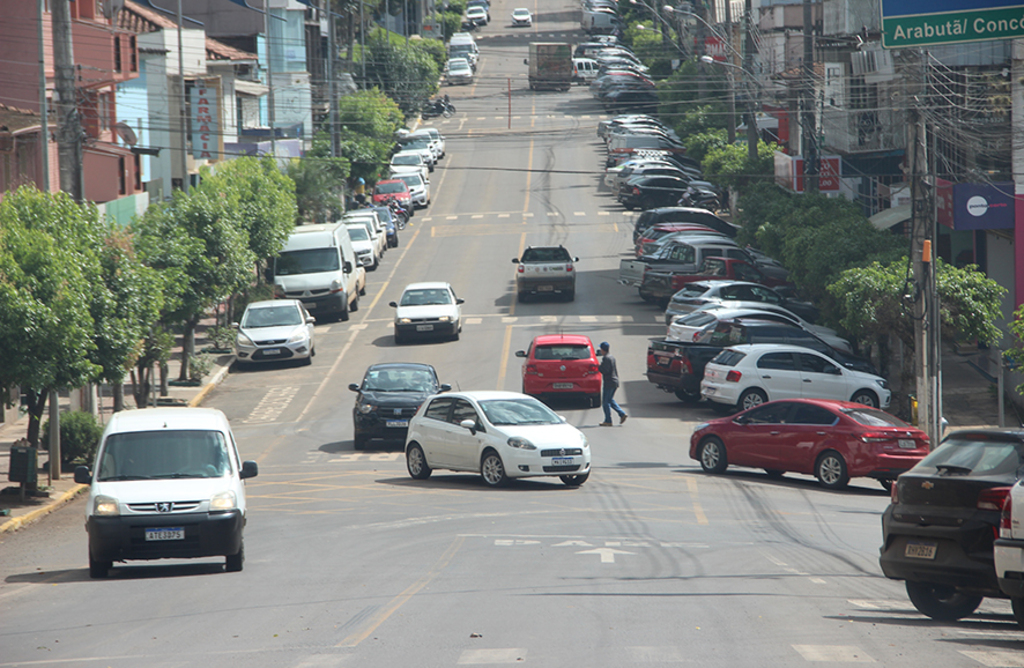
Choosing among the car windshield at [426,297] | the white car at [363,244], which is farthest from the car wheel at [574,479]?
the white car at [363,244]

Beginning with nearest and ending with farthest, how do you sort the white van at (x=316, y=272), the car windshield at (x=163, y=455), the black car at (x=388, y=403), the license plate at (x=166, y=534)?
the license plate at (x=166, y=534)
the car windshield at (x=163, y=455)
the black car at (x=388, y=403)
the white van at (x=316, y=272)

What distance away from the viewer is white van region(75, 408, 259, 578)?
43.1 feet

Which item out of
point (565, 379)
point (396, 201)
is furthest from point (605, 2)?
point (565, 379)

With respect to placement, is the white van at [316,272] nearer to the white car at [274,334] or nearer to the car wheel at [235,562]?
the white car at [274,334]

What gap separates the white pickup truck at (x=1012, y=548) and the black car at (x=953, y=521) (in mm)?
636

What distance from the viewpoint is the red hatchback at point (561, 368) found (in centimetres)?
2723

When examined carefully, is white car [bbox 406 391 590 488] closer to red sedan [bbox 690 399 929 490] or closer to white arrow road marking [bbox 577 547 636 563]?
red sedan [bbox 690 399 929 490]

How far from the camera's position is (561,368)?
27.3 meters

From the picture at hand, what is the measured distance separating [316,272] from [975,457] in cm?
3068

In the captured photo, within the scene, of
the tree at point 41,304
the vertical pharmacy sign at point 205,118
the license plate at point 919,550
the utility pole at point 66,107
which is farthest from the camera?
the vertical pharmacy sign at point 205,118

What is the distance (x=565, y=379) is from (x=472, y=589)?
50.5 ft

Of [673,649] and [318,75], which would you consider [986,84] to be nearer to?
[673,649]

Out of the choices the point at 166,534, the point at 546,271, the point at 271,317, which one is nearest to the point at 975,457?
the point at 166,534

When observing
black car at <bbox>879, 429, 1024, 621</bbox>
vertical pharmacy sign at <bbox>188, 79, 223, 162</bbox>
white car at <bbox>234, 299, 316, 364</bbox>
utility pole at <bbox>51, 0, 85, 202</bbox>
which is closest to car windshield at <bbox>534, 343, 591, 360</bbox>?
white car at <bbox>234, 299, 316, 364</bbox>
